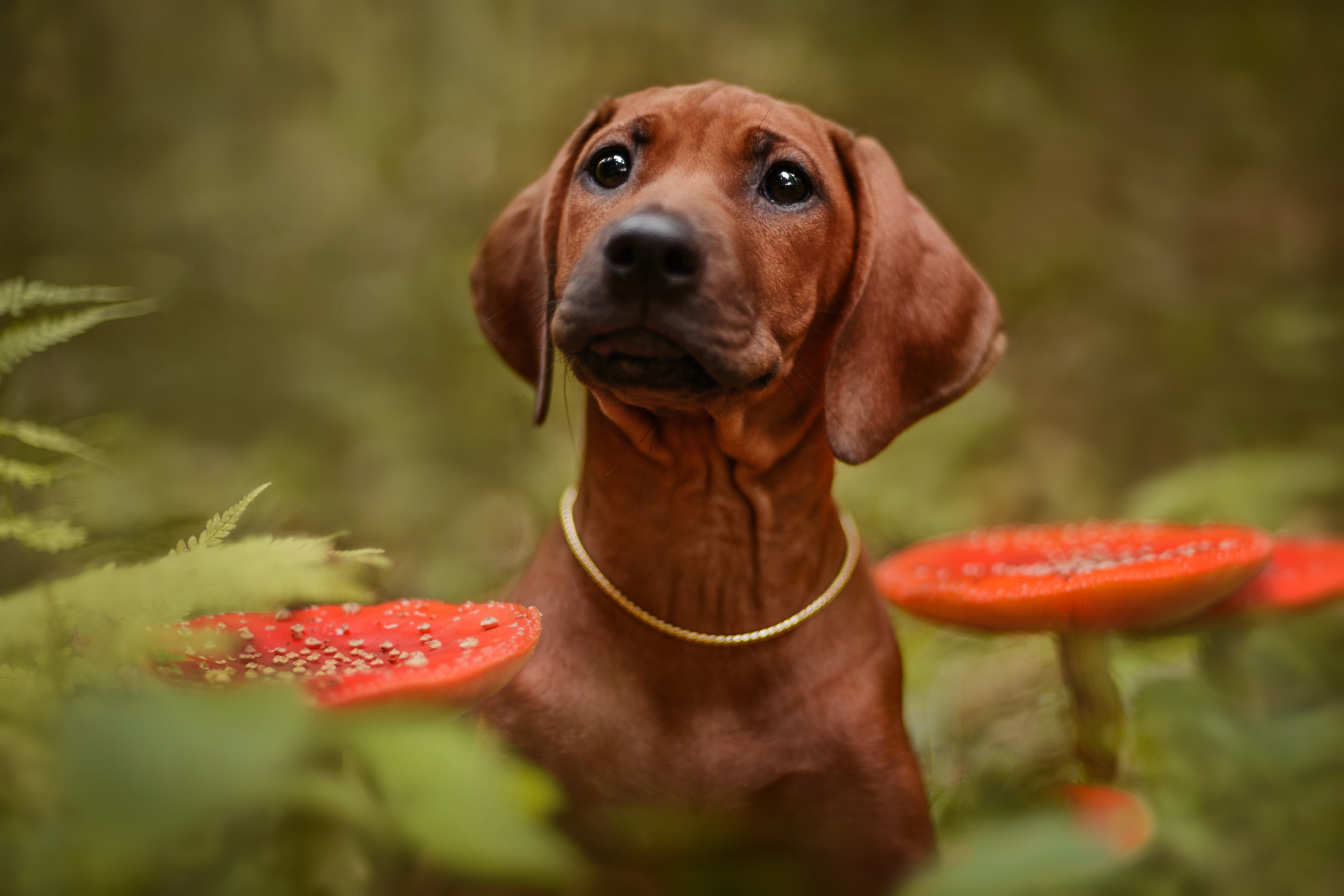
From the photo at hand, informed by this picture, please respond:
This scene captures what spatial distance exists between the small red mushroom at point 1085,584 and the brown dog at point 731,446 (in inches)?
7.1

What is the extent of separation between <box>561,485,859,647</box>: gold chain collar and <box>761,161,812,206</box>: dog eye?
681 millimetres

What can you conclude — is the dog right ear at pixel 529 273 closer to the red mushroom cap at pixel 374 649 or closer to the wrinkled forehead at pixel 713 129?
the wrinkled forehead at pixel 713 129

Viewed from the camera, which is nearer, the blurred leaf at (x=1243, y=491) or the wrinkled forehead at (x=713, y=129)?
the wrinkled forehead at (x=713, y=129)

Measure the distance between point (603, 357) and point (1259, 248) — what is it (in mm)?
4366

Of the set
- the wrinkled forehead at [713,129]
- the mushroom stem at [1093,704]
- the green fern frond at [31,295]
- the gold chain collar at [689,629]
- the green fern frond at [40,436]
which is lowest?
the mushroom stem at [1093,704]

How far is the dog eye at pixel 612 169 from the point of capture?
1.84 metres

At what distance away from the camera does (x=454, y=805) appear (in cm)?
66

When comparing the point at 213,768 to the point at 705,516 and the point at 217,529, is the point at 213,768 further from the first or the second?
the point at 705,516

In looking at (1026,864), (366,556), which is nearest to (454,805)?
(1026,864)

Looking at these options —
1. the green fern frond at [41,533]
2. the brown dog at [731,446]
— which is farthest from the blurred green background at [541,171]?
the green fern frond at [41,533]

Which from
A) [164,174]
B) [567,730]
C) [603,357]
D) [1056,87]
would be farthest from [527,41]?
[567,730]

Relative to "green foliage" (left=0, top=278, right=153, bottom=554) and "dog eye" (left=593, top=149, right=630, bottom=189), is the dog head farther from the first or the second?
"green foliage" (left=0, top=278, right=153, bottom=554)

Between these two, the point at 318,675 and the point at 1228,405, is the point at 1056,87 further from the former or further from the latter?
the point at 318,675

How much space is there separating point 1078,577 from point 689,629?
671mm
